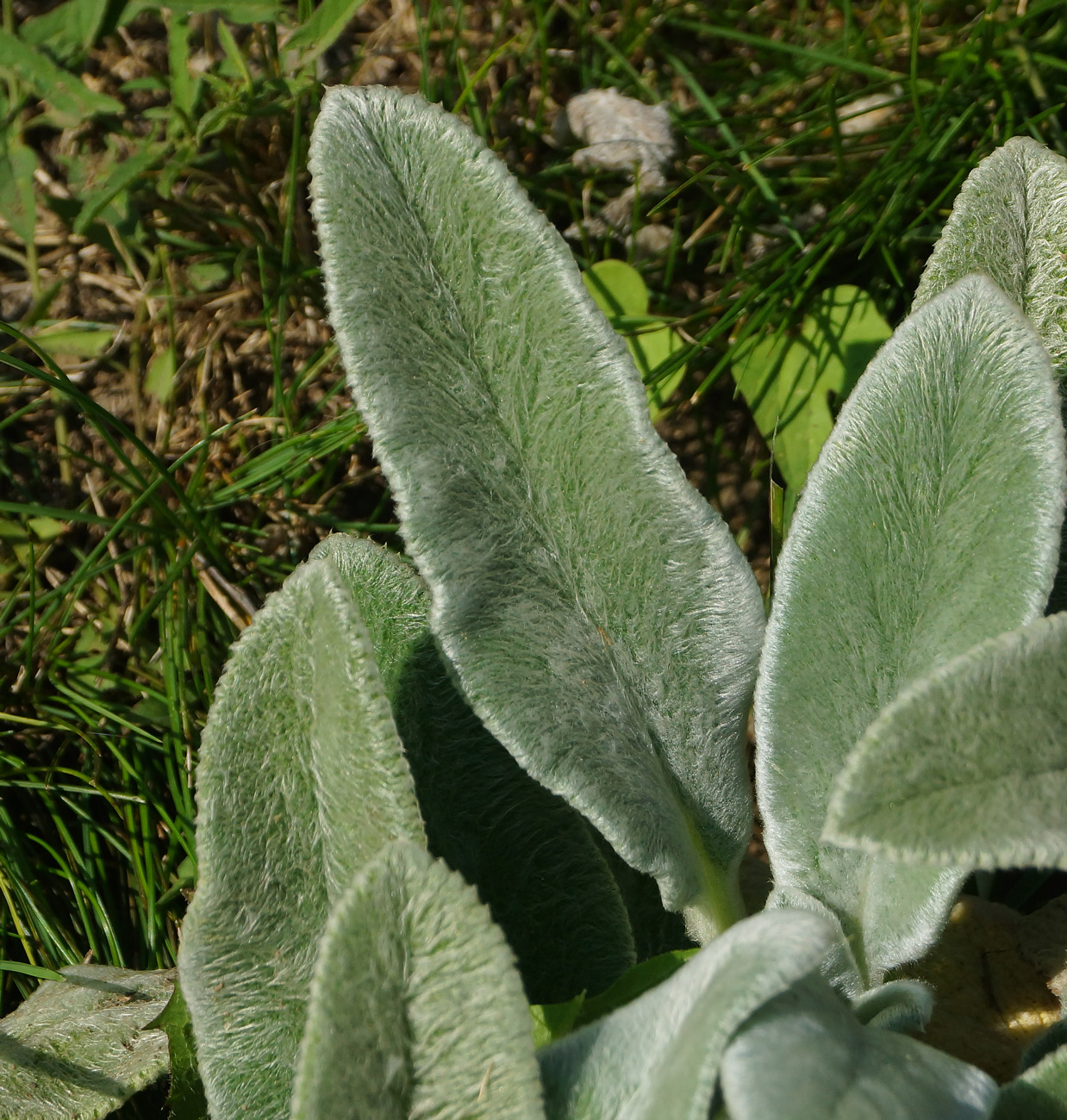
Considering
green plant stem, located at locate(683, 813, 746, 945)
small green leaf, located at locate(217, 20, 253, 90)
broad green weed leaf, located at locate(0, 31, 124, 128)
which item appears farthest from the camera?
small green leaf, located at locate(217, 20, 253, 90)

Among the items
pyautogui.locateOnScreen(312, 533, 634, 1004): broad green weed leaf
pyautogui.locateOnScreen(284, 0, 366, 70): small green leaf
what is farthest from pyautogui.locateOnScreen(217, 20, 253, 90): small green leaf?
pyautogui.locateOnScreen(312, 533, 634, 1004): broad green weed leaf

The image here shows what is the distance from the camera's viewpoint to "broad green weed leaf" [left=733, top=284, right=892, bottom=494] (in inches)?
77.3

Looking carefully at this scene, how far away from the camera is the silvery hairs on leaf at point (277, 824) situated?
3.34ft

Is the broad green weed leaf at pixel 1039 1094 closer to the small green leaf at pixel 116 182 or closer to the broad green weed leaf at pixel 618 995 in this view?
the broad green weed leaf at pixel 618 995

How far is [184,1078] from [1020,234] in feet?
4.34

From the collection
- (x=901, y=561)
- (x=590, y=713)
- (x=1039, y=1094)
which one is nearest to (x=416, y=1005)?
(x=590, y=713)

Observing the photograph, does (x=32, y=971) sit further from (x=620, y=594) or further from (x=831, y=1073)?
(x=831, y=1073)

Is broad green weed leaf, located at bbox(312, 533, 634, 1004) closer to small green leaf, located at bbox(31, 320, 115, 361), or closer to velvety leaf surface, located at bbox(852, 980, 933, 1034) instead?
velvety leaf surface, located at bbox(852, 980, 933, 1034)

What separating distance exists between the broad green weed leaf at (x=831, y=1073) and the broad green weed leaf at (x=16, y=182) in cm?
161

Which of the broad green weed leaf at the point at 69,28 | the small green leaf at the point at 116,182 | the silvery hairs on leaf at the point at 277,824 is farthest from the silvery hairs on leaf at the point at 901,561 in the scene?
the broad green weed leaf at the point at 69,28

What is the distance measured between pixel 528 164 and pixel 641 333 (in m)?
0.53

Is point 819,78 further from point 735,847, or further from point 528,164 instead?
point 735,847

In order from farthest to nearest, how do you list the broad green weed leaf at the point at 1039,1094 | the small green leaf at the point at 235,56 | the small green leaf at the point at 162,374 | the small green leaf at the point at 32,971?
the small green leaf at the point at 162,374, the small green leaf at the point at 235,56, the small green leaf at the point at 32,971, the broad green weed leaf at the point at 1039,1094

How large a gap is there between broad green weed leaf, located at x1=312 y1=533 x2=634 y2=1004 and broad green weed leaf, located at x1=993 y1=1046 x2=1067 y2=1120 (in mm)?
433
